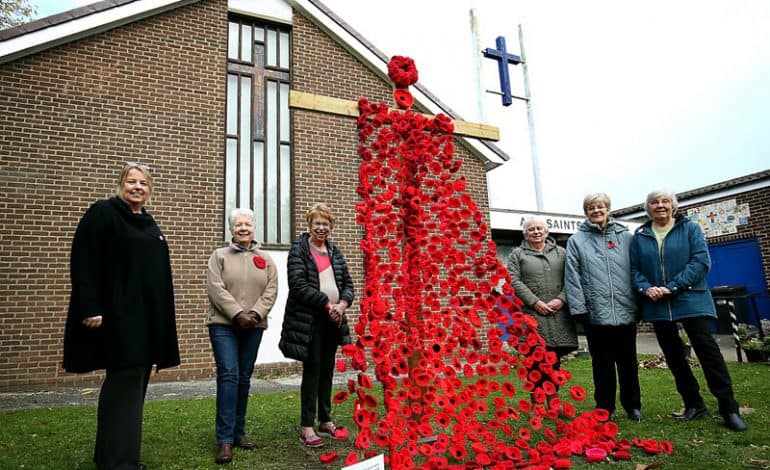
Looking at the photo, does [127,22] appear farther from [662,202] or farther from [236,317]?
[662,202]

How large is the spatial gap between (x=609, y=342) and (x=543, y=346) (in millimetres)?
969

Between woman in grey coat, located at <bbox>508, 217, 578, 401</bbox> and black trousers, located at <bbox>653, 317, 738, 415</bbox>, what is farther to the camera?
woman in grey coat, located at <bbox>508, 217, 578, 401</bbox>

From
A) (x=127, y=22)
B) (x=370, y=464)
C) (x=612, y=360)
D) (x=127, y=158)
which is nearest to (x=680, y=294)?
(x=612, y=360)

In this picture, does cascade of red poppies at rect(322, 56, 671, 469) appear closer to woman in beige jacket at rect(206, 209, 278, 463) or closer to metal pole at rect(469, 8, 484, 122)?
woman in beige jacket at rect(206, 209, 278, 463)

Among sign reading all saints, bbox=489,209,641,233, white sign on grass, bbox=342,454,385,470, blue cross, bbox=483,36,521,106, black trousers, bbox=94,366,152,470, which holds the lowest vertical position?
white sign on grass, bbox=342,454,385,470

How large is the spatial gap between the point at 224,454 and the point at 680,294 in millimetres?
3269

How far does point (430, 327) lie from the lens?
2717 mm

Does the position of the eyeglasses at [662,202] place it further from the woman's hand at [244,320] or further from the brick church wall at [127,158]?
the brick church wall at [127,158]

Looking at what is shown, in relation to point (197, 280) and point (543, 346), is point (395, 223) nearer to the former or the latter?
point (543, 346)

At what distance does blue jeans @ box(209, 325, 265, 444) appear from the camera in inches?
115

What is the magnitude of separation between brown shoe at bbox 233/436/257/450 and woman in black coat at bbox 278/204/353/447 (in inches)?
12.9

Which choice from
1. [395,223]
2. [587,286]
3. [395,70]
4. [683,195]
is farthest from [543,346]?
[683,195]

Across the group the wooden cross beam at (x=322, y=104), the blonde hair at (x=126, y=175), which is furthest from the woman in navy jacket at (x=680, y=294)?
the blonde hair at (x=126, y=175)

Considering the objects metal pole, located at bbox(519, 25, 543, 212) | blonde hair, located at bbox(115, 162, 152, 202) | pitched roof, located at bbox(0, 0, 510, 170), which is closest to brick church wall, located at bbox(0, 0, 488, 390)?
pitched roof, located at bbox(0, 0, 510, 170)
